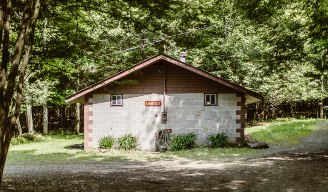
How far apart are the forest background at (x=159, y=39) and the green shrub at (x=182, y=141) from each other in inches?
187

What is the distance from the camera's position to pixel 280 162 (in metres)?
10.2

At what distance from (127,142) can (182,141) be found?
291cm

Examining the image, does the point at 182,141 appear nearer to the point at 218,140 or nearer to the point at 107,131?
the point at 218,140

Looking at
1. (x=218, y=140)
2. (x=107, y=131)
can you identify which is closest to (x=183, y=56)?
(x=218, y=140)

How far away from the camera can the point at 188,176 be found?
819 cm

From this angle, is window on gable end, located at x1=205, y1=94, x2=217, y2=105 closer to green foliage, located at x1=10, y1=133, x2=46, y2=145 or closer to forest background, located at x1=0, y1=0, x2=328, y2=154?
forest background, located at x1=0, y1=0, x2=328, y2=154

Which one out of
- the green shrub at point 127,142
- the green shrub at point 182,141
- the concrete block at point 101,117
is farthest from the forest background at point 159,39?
the green shrub at point 182,141

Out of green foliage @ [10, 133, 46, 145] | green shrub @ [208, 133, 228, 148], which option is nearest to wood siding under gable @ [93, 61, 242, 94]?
green shrub @ [208, 133, 228, 148]

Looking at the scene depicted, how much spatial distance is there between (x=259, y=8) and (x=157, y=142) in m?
8.22

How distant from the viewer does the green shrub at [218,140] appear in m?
14.4

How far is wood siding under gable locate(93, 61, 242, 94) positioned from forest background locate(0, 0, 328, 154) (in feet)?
5.27

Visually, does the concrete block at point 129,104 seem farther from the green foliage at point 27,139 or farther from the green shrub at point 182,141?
the green foliage at point 27,139

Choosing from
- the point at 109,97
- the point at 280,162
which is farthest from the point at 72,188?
the point at 109,97

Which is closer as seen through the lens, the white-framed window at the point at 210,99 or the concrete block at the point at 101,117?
the white-framed window at the point at 210,99
